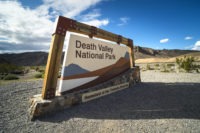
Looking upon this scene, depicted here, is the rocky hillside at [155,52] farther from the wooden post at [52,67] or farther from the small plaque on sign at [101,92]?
the wooden post at [52,67]

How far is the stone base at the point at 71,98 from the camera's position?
363 cm

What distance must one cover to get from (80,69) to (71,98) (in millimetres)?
1054

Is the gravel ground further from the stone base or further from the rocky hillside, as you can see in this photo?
the rocky hillside

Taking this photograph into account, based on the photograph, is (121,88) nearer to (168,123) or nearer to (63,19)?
(168,123)

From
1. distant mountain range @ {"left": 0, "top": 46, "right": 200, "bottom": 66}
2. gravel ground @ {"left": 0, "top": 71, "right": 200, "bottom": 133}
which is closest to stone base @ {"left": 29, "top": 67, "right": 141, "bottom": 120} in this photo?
gravel ground @ {"left": 0, "top": 71, "right": 200, "bottom": 133}

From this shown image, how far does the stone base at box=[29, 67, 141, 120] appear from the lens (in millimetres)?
3633

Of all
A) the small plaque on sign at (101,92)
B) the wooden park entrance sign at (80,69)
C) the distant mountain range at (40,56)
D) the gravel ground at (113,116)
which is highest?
the distant mountain range at (40,56)

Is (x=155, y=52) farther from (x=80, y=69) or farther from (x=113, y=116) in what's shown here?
(x=113, y=116)

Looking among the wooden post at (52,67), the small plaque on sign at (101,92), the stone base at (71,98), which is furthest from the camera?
the small plaque on sign at (101,92)

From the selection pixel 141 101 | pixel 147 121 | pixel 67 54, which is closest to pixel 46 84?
pixel 67 54

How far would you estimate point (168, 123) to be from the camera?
136 inches

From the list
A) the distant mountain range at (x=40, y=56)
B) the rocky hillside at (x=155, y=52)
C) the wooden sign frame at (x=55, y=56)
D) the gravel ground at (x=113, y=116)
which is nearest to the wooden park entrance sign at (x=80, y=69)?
the wooden sign frame at (x=55, y=56)

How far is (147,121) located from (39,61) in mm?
99650

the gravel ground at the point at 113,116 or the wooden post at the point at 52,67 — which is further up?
the wooden post at the point at 52,67
